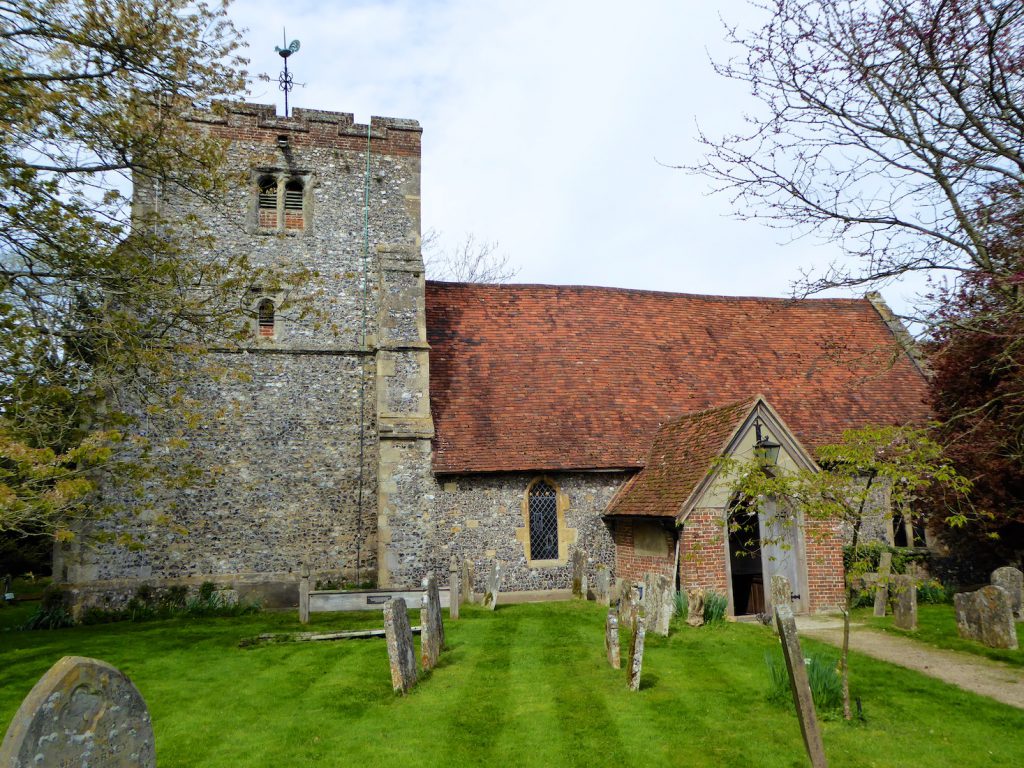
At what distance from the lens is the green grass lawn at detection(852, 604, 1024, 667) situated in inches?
409

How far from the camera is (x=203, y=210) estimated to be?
16422mm

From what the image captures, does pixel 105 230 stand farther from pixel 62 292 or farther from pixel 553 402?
pixel 553 402

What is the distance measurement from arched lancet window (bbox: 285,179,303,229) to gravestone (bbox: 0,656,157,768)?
44.5 ft

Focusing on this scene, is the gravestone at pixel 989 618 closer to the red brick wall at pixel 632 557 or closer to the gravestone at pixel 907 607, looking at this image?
the gravestone at pixel 907 607

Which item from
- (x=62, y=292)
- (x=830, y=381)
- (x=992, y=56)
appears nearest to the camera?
(x=992, y=56)

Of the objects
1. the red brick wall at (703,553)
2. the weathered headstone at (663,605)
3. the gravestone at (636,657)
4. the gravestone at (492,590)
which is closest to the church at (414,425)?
the red brick wall at (703,553)

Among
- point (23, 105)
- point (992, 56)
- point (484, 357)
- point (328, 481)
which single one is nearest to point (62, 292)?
point (23, 105)

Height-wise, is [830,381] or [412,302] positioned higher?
[412,302]

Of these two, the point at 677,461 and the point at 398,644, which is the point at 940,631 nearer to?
the point at 677,461

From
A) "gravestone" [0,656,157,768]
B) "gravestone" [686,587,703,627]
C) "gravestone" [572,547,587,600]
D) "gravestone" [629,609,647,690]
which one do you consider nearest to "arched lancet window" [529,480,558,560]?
"gravestone" [572,547,587,600]

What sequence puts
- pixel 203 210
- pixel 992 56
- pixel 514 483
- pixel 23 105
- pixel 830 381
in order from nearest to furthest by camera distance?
pixel 992 56 → pixel 23 105 → pixel 514 483 → pixel 203 210 → pixel 830 381

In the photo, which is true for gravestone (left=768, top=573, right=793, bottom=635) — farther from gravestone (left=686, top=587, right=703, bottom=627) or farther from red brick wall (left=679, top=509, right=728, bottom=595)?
A: gravestone (left=686, top=587, right=703, bottom=627)

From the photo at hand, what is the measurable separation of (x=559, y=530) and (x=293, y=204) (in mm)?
9499

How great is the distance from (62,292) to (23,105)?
7.27 ft
